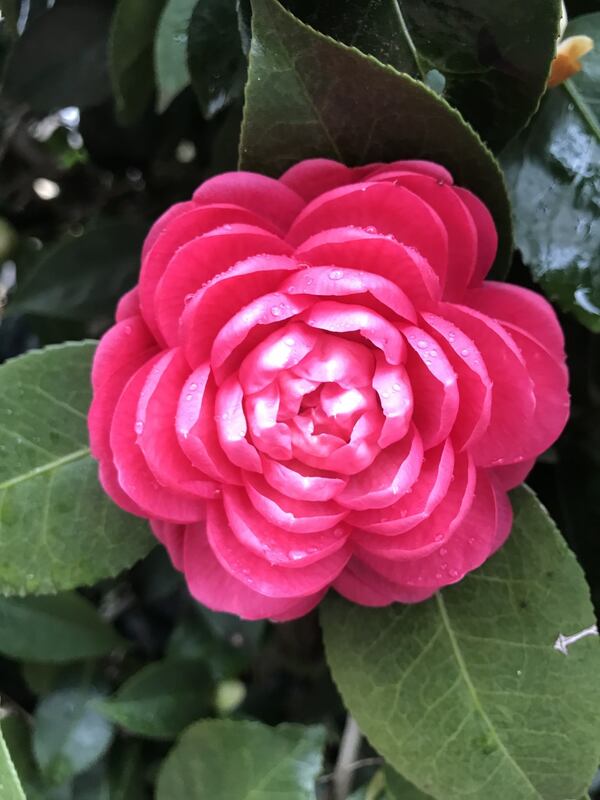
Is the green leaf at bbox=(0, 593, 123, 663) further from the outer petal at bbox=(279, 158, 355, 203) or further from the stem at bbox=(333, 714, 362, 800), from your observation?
the outer petal at bbox=(279, 158, 355, 203)

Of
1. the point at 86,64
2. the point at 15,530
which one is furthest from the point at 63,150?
the point at 15,530

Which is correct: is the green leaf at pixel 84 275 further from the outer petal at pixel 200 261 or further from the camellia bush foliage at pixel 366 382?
the outer petal at pixel 200 261

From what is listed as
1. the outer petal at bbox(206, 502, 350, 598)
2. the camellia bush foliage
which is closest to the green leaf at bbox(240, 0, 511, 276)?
the camellia bush foliage

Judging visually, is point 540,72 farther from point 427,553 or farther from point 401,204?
point 427,553

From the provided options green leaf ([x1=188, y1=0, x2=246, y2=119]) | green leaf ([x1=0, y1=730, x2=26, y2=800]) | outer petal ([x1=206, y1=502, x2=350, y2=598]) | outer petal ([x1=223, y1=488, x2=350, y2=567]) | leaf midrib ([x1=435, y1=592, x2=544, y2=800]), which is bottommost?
green leaf ([x1=0, y1=730, x2=26, y2=800])

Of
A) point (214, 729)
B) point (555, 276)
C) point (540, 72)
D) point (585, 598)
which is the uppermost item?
point (540, 72)

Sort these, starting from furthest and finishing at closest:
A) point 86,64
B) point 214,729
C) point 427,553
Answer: point 86,64, point 214,729, point 427,553
